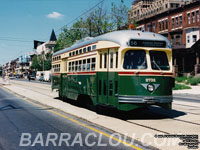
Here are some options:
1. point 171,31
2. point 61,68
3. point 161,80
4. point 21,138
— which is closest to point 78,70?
point 61,68

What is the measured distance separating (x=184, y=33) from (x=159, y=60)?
134 feet

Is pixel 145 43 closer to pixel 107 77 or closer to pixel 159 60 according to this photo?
pixel 159 60

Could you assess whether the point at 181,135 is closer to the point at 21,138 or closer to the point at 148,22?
the point at 21,138

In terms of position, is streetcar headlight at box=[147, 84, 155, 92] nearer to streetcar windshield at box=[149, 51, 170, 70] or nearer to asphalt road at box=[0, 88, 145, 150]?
streetcar windshield at box=[149, 51, 170, 70]

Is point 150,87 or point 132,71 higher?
point 132,71

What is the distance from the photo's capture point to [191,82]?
39031 millimetres

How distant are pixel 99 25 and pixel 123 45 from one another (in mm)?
40870

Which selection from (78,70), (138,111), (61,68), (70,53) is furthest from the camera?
(61,68)

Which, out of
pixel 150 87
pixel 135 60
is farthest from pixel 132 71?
pixel 150 87

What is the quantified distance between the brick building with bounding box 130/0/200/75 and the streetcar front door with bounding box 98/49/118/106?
34.2 m

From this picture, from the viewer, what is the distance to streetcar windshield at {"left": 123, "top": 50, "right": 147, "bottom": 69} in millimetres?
10930

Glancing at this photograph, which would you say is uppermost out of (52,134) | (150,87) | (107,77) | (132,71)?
(132,71)

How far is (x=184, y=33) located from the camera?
4969 centimetres

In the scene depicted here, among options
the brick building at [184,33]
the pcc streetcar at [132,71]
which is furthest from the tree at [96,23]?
the pcc streetcar at [132,71]
